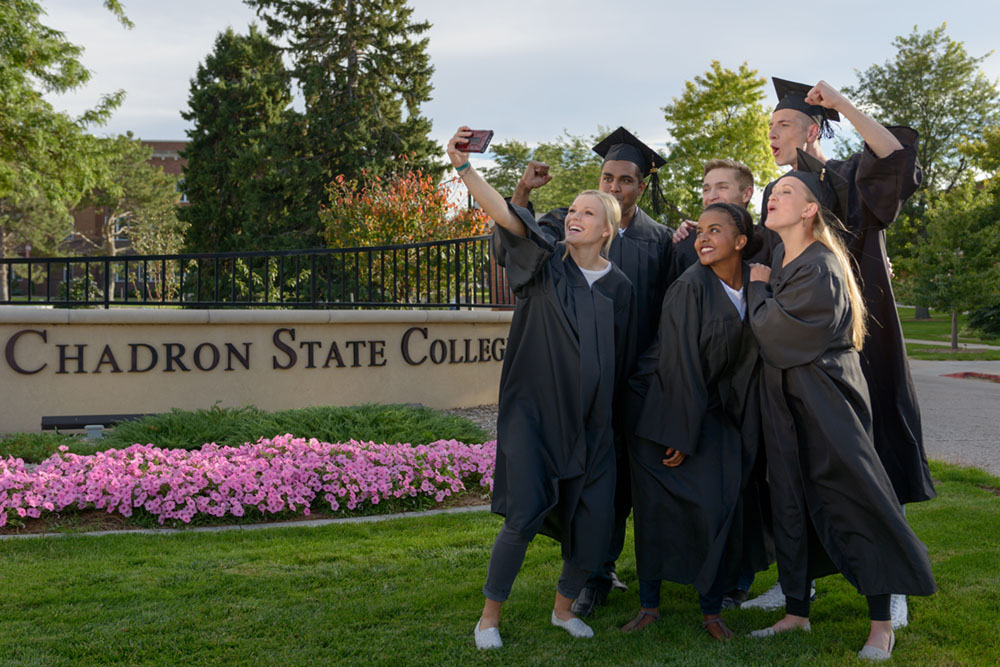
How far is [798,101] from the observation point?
3869 millimetres

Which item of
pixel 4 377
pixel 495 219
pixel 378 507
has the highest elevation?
pixel 495 219

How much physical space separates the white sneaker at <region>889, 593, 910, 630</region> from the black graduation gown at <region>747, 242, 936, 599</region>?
0.43 m

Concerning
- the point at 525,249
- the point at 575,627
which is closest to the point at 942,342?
the point at 575,627

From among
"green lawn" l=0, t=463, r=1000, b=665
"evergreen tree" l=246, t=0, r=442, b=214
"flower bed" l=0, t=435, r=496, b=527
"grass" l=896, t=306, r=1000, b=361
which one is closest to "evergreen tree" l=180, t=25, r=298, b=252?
"evergreen tree" l=246, t=0, r=442, b=214

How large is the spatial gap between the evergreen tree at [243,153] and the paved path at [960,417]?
18337 millimetres

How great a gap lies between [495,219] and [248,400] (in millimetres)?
5800

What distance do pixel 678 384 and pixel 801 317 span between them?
0.54 metres

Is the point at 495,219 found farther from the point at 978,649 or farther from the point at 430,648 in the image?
the point at 978,649

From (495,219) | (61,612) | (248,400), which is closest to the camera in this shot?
(495,219)

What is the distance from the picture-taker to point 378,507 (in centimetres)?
555

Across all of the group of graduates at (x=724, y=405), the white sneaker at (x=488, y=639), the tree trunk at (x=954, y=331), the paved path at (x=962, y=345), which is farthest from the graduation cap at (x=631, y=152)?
the paved path at (x=962, y=345)

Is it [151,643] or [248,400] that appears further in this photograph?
[248,400]

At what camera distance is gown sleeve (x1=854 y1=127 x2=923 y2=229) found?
135 inches

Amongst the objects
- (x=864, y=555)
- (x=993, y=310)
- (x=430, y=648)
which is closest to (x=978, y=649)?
(x=864, y=555)
